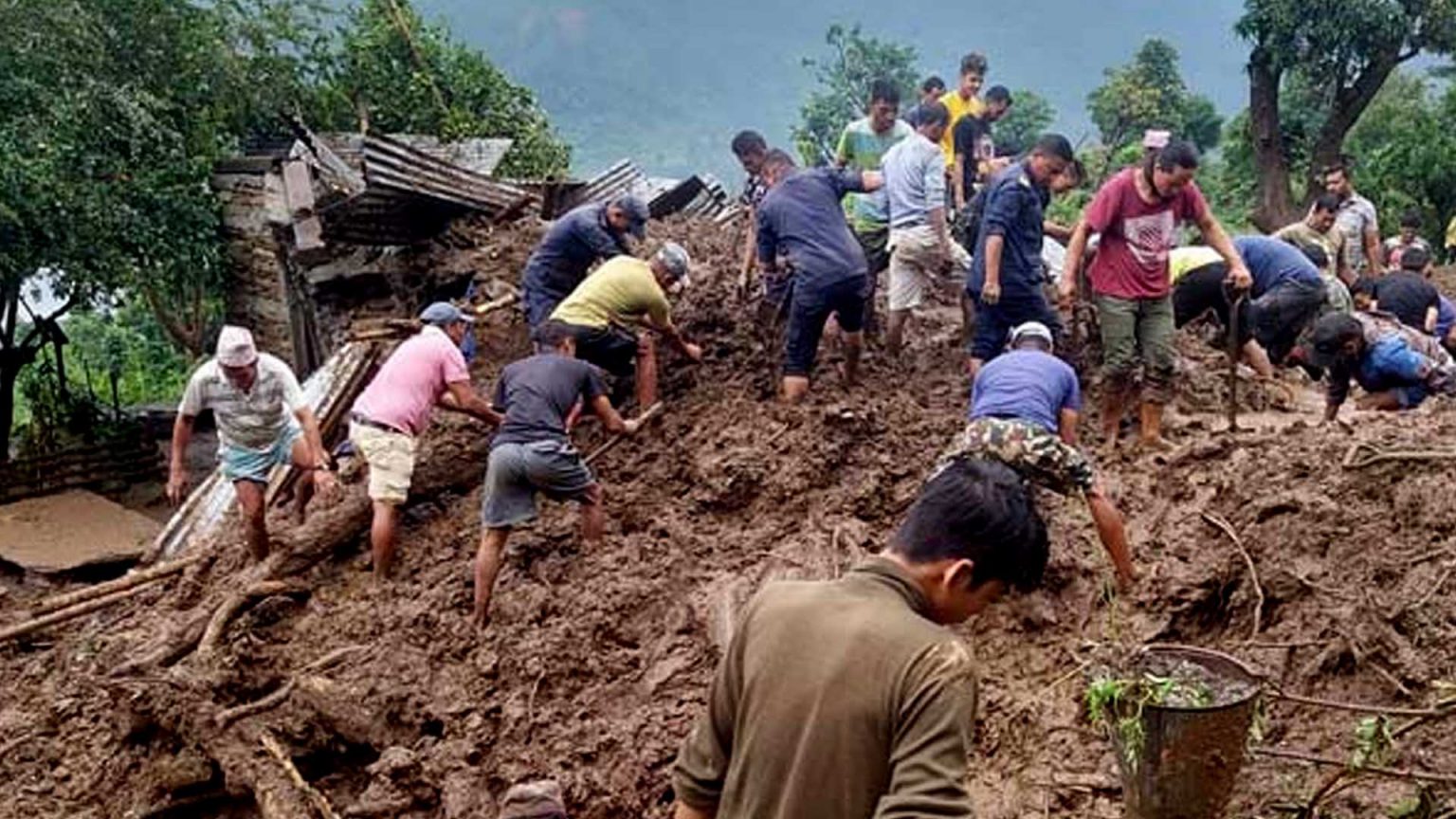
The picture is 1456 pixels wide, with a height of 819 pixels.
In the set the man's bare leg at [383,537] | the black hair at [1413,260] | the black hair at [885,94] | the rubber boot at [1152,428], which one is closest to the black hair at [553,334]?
the man's bare leg at [383,537]

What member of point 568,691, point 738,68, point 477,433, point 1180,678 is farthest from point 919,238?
point 738,68

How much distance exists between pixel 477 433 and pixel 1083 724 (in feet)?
15.5

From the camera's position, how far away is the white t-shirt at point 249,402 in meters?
6.48

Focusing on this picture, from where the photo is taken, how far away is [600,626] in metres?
5.55

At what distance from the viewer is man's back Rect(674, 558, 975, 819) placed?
6.28 feet

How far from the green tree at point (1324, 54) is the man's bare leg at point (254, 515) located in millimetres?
16889

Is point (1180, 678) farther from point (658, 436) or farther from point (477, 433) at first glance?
point (477, 433)

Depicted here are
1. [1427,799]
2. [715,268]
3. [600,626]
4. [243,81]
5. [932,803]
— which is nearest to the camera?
[932,803]

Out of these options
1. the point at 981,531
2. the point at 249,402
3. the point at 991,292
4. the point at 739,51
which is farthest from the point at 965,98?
the point at 739,51

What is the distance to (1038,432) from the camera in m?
4.90

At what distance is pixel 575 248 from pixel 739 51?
118311mm

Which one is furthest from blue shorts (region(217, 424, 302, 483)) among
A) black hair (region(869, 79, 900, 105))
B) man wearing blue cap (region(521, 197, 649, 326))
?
black hair (region(869, 79, 900, 105))

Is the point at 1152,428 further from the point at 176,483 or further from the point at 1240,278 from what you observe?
the point at 176,483

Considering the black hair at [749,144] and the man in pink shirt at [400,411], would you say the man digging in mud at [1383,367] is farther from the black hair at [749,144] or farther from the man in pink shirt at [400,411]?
the man in pink shirt at [400,411]
